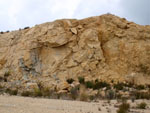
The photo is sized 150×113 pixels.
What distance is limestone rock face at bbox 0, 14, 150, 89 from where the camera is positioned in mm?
22094

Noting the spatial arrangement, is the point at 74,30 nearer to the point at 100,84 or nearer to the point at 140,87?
the point at 100,84

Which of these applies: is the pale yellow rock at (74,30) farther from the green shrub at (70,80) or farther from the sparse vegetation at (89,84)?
the sparse vegetation at (89,84)

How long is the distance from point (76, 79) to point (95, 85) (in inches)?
80.7

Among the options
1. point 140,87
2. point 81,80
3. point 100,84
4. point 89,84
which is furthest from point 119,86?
point 81,80

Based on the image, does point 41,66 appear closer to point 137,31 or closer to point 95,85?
point 95,85

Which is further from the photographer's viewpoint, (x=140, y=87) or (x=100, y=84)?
(x=140, y=87)

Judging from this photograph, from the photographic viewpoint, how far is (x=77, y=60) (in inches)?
890

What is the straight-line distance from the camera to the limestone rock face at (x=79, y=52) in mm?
22094

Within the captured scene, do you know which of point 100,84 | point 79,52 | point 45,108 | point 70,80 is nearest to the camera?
point 45,108

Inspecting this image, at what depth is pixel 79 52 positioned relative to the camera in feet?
75.6

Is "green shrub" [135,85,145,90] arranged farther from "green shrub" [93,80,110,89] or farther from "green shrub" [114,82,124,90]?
"green shrub" [93,80,110,89]

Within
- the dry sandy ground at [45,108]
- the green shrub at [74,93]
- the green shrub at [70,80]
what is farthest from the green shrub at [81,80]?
the dry sandy ground at [45,108]

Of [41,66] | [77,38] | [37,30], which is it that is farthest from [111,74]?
[37,30]

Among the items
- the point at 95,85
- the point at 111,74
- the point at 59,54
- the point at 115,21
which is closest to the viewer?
the point at 95,85
